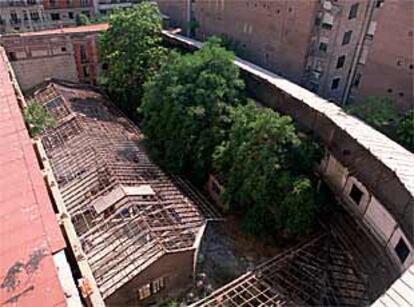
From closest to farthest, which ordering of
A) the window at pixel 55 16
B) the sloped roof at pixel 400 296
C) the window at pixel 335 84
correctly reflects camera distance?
the sloped roof at pixel 400 296, the window at pixel 335 84, the window at pixel 55 16

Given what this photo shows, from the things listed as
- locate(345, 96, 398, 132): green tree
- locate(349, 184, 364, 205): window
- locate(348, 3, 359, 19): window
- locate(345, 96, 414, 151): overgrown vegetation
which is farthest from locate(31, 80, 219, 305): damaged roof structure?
locate(348, 3, 359, 19): window

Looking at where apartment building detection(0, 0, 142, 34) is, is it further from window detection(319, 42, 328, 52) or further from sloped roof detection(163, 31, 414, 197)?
sloped roof detection(163, 31, 414, 197)

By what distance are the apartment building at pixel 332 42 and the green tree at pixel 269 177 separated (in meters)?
11.0

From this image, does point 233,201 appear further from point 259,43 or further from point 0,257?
point 259,43

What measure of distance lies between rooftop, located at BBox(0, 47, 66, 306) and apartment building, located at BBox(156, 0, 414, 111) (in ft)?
67.2

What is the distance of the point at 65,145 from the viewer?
79.7ft

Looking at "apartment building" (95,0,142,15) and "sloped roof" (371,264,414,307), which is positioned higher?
"apartment building" (95,0,142,15)

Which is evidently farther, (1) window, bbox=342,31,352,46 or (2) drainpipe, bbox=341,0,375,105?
(1) window, bbox=342,31,352,46

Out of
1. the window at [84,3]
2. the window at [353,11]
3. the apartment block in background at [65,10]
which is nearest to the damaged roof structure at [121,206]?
the window at [353,11]

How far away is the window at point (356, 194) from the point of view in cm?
1805

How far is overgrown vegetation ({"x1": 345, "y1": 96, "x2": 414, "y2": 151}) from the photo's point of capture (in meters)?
22.0

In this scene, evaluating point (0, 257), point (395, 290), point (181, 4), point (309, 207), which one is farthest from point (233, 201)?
point (181, 4)

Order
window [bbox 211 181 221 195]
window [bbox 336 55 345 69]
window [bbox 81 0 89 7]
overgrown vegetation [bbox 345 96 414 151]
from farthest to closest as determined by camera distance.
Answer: window [bbox 81 0 89 7] → window [bbox 336 55 345 69] → window [bbox 211 181 221 195] → overgrown vegetation [bbox 345 96 414 151]

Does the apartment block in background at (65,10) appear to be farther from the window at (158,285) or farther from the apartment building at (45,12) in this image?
the window at (158,285)
